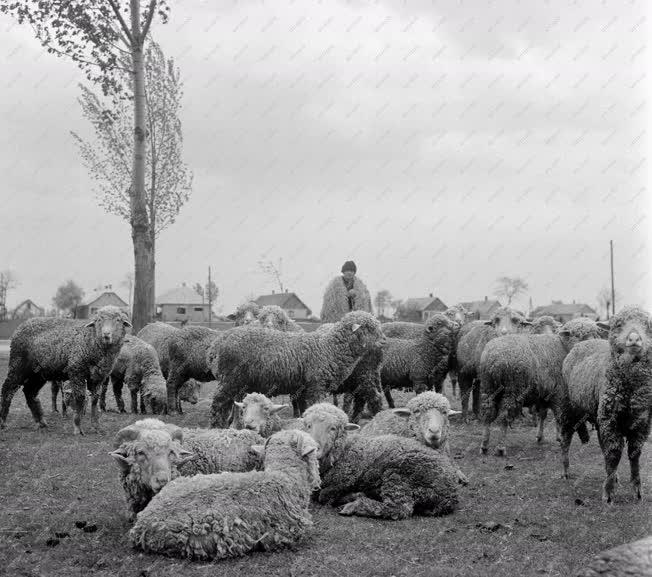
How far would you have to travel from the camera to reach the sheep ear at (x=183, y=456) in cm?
589

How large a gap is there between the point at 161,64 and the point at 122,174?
4.30 meters

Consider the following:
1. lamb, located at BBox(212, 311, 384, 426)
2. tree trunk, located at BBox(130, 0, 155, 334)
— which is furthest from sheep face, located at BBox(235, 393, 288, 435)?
tree trunk, located at BBox(130, 0, 155, 334)

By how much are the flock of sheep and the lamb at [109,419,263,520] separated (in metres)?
0.01

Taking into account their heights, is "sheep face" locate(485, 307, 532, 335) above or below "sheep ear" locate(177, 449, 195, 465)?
above

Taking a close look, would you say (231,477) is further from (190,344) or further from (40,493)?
(190,344)

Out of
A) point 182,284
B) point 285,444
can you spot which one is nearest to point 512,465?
point 285,444

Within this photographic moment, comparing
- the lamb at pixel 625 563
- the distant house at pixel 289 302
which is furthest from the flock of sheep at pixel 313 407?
the distant house at pixel 289 302

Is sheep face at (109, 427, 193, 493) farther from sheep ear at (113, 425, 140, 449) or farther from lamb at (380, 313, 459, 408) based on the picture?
lamb at (380, 313, 459, 408)

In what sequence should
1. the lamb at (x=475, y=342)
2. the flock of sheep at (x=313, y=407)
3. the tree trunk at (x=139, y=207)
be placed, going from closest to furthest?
the flock of sheep at (x=313, y=407) < the lamb at (x=475, y=342) < the tree trunk at (x=139, y=207)

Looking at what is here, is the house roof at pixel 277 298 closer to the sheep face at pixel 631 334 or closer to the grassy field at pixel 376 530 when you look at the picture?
the grassy field at pixel 376 530

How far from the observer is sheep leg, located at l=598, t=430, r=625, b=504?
6.57 m

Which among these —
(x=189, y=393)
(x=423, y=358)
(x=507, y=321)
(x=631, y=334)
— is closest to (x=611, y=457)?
(x=631, y=334)

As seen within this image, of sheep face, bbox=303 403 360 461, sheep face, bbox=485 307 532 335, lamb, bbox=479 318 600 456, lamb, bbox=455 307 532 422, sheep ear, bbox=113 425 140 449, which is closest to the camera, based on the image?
sheep ear, bbox=113 425 140 449

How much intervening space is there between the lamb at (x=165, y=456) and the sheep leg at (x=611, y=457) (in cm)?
321
